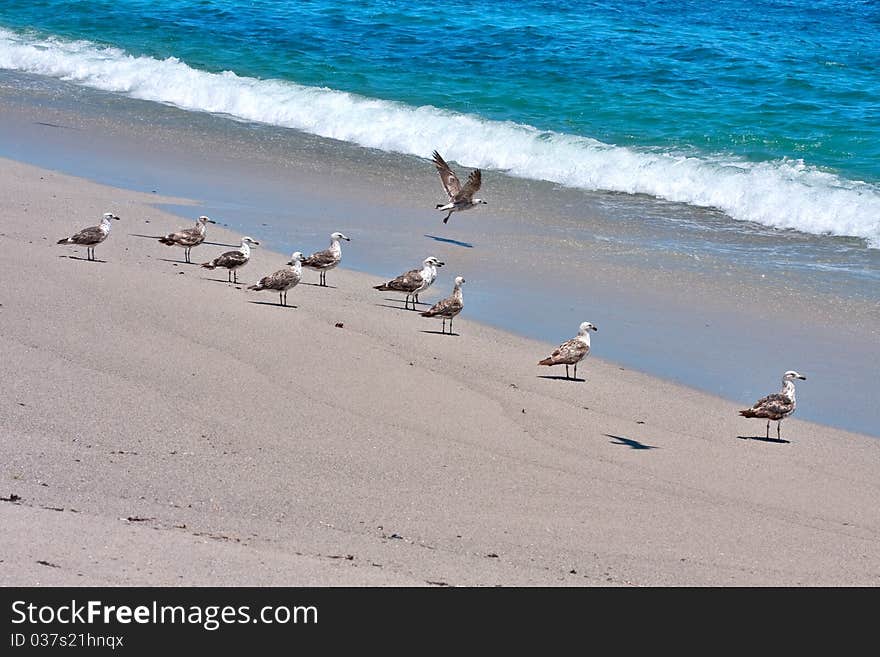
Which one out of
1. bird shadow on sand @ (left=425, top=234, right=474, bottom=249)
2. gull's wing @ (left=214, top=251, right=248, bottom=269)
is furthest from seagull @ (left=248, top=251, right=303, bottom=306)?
bird shadow on sand @ (left=425, top=234, right=474, bottom=249)

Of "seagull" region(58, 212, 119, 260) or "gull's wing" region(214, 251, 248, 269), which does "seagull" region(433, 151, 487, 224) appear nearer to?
"gull's wing" region(214, 251, 248, 269)

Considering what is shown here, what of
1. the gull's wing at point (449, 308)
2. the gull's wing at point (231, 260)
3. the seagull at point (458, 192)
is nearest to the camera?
the gull's wing at point (449, 308)

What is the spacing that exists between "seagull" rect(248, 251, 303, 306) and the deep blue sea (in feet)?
26.4

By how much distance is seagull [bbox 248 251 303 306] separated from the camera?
12.1m

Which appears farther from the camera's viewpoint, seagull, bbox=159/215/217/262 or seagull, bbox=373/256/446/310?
seagull, bbox=159/215/217/262

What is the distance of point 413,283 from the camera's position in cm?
1257

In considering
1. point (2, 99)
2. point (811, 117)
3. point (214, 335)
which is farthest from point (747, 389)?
point (2, 99)

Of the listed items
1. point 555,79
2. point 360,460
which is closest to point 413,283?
point 360,460

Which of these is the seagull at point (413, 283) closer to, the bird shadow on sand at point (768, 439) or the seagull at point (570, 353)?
the seagull at point (570, 353)

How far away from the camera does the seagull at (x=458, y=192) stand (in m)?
17.0

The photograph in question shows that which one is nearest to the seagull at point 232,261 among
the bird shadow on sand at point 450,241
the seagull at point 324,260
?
the seagull at point 324,260

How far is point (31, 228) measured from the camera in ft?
44.2

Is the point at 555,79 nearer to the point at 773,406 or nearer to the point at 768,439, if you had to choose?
the point at 773,406

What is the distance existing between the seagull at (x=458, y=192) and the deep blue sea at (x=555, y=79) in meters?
2.73
